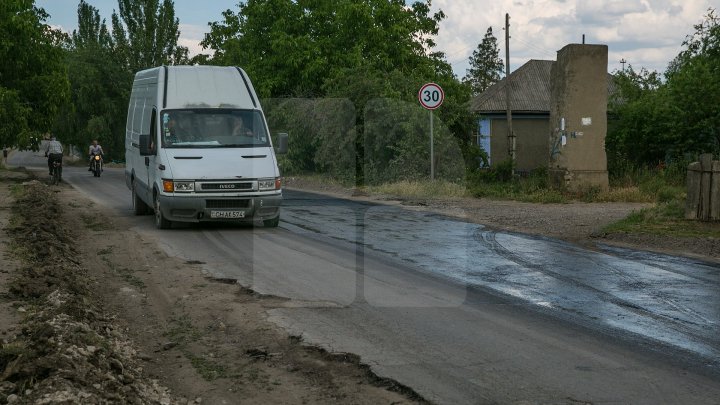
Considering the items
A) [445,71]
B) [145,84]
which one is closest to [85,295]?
[145,84]

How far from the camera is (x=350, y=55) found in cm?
3869

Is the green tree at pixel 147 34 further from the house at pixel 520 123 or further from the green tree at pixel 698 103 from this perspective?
the green tree at pixel 698 103

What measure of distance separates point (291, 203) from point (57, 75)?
584 inches

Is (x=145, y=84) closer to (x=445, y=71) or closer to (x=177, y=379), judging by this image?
(x=177, y=379)

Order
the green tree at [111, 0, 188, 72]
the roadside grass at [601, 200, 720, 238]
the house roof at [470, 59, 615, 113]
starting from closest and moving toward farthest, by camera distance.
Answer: the roadside grass at [601, 200, 720, 238], the house roof at [470, 59, 615, 113], the green tree at [111, 0, 188, 72]

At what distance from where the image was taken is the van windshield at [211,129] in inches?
608

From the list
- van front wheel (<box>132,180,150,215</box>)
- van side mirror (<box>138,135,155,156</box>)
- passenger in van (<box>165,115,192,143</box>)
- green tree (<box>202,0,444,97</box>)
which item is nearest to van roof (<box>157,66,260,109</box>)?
passenger in van (<box>165,115,192,143</box>)

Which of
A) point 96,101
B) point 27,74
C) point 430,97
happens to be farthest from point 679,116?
point 96,101

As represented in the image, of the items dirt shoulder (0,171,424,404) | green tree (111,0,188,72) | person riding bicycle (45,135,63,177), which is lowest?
dirt shoulder (0,171,424,404)

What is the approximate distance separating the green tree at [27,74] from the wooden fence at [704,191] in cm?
2247

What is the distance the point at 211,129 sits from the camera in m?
15.6

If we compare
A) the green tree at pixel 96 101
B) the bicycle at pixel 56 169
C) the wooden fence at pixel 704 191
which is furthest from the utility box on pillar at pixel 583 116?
the green tree at pixel 96 101

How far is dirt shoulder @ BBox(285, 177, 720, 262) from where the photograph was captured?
1334cm

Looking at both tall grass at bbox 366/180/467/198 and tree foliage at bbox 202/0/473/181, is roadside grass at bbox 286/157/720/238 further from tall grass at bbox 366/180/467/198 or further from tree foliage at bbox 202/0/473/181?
tree foliage at bbox 202/0/473/181
